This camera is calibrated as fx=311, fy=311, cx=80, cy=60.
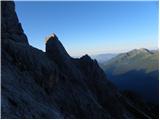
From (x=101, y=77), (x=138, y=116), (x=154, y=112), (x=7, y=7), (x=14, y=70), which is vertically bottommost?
(x=154, y=112)

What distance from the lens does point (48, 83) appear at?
172ft

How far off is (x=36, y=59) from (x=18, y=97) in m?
21.7

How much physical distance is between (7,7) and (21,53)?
14.9m

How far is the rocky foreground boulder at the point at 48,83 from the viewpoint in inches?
1325

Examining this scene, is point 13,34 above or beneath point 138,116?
above

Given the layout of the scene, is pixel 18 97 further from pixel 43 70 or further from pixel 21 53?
pixel 43 70

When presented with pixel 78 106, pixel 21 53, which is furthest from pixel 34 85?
pixel 78 106

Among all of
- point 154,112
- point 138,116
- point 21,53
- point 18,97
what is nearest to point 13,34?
point 21,53

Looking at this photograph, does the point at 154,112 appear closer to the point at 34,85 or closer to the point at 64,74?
the point at 64,74

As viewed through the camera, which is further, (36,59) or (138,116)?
(138,116)

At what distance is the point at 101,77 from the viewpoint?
267 ft

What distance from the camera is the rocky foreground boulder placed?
3366 centimetres

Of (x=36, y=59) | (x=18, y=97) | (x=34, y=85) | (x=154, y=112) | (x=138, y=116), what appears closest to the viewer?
(x=18, y=97)

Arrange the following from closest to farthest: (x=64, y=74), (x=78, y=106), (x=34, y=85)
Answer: (x=34, y=85)
(x=78, y=106)
(x=64, y=74)
